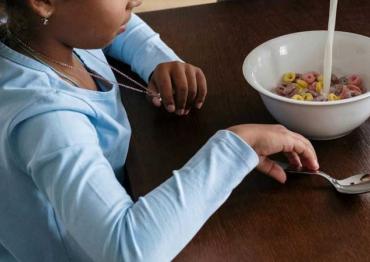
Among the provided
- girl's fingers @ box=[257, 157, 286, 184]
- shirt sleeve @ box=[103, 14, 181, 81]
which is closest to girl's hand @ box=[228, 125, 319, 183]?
girl's fingers @ box=[257, 157, 286, 184]

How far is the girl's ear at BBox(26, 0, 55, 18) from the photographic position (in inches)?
25.2

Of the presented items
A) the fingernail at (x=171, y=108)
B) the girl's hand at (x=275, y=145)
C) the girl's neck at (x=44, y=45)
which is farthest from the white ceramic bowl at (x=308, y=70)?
the girl's neck at (x=44, y=45)

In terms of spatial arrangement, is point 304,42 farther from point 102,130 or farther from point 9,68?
point 9,68

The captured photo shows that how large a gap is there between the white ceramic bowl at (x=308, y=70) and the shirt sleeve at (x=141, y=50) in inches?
7.8

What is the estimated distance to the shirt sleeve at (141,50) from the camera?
0.93 metres

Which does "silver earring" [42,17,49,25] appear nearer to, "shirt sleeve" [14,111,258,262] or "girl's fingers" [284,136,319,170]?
"shirt sleeve" [14,111,258,262]

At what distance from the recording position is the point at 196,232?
59 cm

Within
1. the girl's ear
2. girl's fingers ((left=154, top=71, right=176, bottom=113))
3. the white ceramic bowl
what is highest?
the girl's ear

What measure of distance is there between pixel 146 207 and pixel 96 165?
74 millimetres

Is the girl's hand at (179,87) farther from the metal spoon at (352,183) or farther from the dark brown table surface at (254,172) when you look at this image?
the metal spoon at (352,183)

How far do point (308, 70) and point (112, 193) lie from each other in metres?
0.42

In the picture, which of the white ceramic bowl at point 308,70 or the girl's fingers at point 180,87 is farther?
the girl's fingers at point 180,87

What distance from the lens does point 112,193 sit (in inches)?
22.7

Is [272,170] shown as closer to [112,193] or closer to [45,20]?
[112,193]
